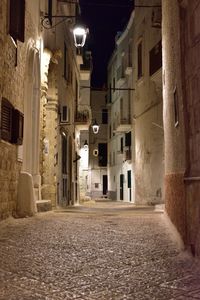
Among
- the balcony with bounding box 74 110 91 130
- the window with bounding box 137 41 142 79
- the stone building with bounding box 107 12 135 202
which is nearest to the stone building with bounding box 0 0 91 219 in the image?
the window with bounding box 137 41 142 79

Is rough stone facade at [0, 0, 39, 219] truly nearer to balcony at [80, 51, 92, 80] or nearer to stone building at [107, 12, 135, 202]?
stone building at [107, 12, 135, 202]

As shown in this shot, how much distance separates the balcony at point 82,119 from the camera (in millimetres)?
24281

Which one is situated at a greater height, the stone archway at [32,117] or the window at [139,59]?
the window at [139,59]

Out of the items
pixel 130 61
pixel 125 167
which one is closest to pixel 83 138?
pixel 125 167

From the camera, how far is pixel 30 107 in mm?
11438

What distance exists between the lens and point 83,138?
33.6 m

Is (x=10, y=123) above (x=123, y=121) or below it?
below

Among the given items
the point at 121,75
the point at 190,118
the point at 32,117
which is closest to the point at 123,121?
the point at 121,75

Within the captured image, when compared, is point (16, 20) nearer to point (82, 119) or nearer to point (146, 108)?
point (146, 108)

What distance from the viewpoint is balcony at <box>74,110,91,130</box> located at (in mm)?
24281

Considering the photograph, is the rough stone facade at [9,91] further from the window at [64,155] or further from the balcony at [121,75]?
the balcony at [121,75]

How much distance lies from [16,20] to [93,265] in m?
5.40

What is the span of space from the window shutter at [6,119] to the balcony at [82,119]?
1591 cm

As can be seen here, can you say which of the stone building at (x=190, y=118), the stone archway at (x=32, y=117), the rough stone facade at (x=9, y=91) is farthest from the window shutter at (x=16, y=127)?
the stone building at (x=190, y=118)
